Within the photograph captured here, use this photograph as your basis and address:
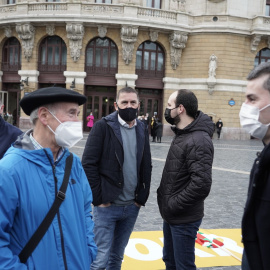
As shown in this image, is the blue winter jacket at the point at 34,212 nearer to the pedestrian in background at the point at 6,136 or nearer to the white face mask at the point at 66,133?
the white face mask at the point at 66,133

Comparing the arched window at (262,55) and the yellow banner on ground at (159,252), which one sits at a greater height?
the arched window at (262,55)

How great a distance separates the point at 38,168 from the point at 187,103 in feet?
Result: 5.64

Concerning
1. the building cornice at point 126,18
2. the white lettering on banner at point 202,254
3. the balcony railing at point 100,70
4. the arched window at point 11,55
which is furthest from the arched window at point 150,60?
the white lettering on banner at point 202,254

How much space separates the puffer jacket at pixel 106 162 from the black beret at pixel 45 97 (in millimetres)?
1220

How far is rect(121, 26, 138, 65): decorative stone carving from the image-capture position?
23.9 metres

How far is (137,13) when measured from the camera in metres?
23.8

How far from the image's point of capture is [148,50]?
84.7 feet

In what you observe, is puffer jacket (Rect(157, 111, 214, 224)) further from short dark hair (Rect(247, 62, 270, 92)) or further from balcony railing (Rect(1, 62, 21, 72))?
balcony railing (Rect(1, 62, 21, 72))

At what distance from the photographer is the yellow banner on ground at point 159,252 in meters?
4.14

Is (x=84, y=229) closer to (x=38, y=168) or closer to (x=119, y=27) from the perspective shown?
(x=38, y=168)

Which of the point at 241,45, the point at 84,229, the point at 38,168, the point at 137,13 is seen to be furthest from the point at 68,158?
the point at 241,45

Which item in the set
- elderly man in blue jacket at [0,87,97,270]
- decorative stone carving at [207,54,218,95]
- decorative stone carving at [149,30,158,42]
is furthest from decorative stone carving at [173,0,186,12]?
elderly man in blue jacket at [0,87,97,270]

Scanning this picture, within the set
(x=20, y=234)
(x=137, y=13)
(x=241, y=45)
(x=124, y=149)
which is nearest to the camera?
(x=20, y=234)

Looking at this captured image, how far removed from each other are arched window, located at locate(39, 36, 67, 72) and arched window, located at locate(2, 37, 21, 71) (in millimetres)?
2110
